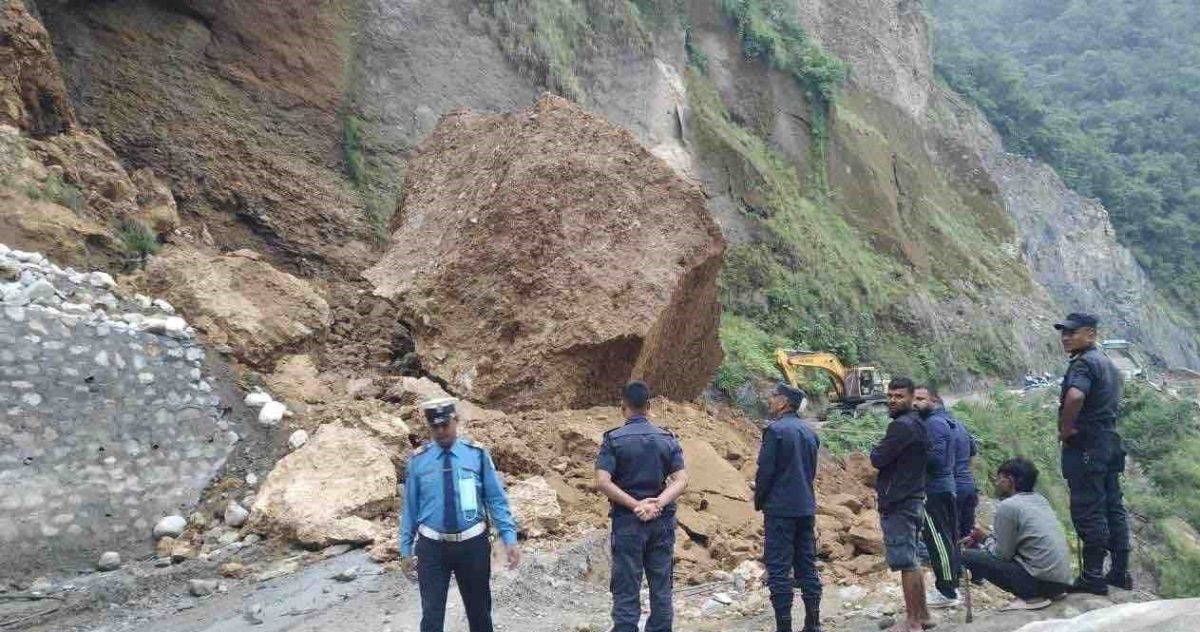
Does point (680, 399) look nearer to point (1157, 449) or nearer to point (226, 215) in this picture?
point (226, 215)

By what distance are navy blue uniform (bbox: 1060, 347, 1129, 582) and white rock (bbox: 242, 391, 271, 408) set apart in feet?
17.8

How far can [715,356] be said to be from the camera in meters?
9.88

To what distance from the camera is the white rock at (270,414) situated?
265 inches

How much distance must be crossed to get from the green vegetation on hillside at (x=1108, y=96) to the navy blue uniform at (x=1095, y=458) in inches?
1697

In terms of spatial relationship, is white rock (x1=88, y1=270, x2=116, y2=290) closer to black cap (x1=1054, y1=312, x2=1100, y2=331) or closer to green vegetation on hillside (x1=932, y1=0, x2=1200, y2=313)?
black cap (x1=1054, y1=312, x2=1100, y2=331)

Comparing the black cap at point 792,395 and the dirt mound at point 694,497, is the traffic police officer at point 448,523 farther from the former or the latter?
the dirt mound at point 694,497

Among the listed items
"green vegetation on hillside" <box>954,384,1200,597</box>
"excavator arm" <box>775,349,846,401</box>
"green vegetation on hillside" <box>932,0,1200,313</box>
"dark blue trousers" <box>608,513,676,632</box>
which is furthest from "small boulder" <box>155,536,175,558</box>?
"green vegetation on hillside" <box>932,0,1200,313</box>

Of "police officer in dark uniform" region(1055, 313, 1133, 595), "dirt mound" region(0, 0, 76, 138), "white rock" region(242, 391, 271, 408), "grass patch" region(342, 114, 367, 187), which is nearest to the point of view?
Answer: "police officer in dark uniform" region(1055, 313, 1133, 595)

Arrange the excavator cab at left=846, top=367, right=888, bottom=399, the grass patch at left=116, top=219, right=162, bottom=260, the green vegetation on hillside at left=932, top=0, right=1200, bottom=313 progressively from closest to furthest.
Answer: the grass patch at left=116, top=219, right=162, bottom=260, the excavator cab at left=846, top=367, right=888, bottom=399, the green vegetation on hillside at left=932, top=0, right=1200, bottom=313

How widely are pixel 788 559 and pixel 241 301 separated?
5.20m

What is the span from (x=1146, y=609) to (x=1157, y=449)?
62.6ft

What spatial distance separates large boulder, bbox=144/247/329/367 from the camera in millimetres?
7344

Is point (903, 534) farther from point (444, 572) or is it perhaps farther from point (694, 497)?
point (694, 497)

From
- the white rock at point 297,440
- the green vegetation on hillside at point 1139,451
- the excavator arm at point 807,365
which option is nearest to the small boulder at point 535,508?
the white rock at point 297,440
